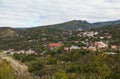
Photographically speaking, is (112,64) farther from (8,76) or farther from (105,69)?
(8,76)

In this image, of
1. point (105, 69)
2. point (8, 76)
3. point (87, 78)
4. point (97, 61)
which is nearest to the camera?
point (8, 76)

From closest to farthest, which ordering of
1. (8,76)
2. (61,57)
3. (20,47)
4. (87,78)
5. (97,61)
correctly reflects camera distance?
(8,76) → (87,78) → (97,61) → (61,57) → (20,47)

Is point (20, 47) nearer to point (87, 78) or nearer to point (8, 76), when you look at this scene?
point (87, 78)

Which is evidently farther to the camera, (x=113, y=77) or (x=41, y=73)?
(x=41, y=73)

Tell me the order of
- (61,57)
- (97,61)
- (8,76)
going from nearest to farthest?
(8,76)
(97,61)
(61,57)

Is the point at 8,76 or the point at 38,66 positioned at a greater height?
the point at 8,76

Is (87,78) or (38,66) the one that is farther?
(38,66)

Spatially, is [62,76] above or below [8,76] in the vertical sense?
below

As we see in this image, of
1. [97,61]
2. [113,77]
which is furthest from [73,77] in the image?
[97,61]

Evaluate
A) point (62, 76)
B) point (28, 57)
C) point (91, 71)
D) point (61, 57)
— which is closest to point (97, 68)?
point (91, 71)
